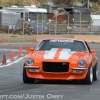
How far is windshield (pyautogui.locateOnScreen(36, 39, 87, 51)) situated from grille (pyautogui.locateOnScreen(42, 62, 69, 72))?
1.49m

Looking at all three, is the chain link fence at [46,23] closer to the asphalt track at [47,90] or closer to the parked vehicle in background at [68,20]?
the parked vehicle in background at [68,20]

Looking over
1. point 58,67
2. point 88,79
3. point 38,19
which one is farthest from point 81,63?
point 38,19

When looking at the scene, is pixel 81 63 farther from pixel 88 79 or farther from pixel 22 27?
pixel 22 27

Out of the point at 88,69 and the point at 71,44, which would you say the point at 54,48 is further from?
the point at 88,69

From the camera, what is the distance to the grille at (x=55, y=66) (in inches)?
577

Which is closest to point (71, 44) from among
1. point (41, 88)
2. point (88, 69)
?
point (88, 69)

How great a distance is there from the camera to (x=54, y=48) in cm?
1609

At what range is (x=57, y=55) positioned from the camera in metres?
15.0

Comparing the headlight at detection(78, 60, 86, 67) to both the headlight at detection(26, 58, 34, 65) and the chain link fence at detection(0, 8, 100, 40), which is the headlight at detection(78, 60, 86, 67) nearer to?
the headlight at detection(26, 58, 34, 65)

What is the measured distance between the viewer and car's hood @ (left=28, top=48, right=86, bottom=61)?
48.6 ft

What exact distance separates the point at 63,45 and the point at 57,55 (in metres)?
1.30

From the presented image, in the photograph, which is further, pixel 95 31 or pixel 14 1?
pixel 14 1

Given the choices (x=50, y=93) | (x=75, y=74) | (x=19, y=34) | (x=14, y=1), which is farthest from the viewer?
(x=14, y=1)

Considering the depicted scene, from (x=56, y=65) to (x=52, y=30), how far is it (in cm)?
4142
